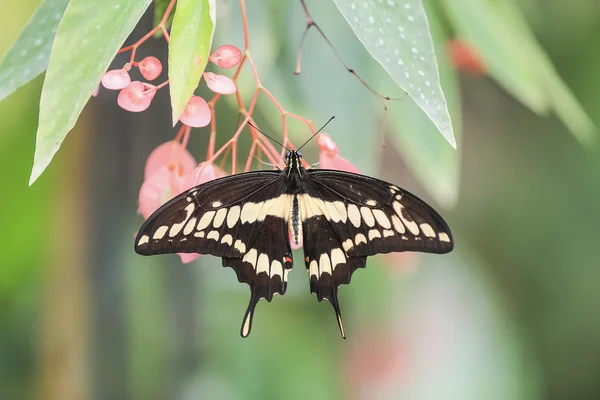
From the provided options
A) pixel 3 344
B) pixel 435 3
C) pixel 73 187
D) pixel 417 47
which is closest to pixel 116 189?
pixel 73 187

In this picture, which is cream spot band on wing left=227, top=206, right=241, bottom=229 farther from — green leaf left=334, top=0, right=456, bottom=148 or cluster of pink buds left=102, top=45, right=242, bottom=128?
green leaf left=334, top=0, right=456, bottom=148

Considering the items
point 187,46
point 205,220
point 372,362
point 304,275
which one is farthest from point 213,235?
point 372,362

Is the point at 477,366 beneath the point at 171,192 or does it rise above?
beneath

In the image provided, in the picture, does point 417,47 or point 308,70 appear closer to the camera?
point 417,47

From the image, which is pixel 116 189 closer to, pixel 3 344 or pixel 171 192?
pixel 171 192

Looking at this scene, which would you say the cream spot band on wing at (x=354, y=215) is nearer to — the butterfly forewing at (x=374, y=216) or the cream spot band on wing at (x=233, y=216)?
the butterfly forewing at (x=374, y=216)

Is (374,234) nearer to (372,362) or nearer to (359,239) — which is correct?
(359,239)
